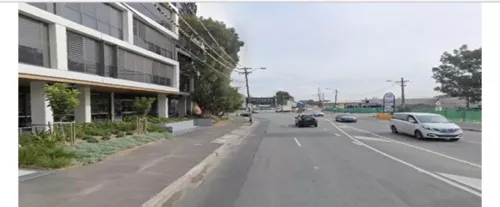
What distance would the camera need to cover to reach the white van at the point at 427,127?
56.3ft

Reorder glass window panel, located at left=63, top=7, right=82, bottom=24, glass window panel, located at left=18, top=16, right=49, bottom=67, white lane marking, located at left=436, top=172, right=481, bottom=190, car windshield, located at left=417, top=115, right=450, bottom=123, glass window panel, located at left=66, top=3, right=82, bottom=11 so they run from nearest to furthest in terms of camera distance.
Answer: white lane marking, located at left=436, top=172, right=481, bottom=190 → glass window panel, located at left=18, top=16, right=49, bottom=67 → glass window panel, located at left=63, top=7, right=82, bottom=24 → car windshield, located at left=417, top=115, right=450, bottom=123 → glass window panel, located at left=66, top=3, right=82, bottom=11

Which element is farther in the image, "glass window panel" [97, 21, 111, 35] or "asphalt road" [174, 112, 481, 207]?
"glass window panel" [97, 21, 111, 35]

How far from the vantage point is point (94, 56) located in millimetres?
20531

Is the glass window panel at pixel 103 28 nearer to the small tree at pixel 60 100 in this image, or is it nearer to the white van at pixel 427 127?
the small tree at pixel 60 100

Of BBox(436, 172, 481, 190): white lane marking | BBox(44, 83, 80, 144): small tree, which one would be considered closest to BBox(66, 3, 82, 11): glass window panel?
BBox(44, 83, 80, 144): small tree

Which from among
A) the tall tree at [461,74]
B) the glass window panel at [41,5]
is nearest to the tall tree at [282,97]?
the tall tree at [461,74]

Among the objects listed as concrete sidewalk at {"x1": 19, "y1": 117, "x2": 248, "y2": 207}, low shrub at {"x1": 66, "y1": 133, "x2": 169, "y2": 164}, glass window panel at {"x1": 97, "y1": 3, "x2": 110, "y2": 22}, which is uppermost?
glass window panel at {"x1": 97, "y1": 3, "x2": 110, "y2": 22}

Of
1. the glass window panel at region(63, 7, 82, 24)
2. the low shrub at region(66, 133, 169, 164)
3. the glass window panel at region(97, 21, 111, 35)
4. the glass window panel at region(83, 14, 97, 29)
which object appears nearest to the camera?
the low shrub at region(66, 133, 169, 164)

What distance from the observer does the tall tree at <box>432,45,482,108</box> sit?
44.1 meters

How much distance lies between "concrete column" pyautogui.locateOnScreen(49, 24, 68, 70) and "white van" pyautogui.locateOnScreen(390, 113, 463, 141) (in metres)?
18.0

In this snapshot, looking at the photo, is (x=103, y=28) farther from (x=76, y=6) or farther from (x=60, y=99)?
(x=60, y=99)

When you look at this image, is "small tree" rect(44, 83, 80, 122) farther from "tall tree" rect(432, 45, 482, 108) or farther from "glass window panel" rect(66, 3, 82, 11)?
"tall tree" rect(432, 45, 482, 108)

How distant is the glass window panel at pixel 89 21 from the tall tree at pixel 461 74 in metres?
43.1

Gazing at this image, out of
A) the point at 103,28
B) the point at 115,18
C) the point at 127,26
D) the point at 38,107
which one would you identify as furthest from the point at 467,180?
the point at 127,26
